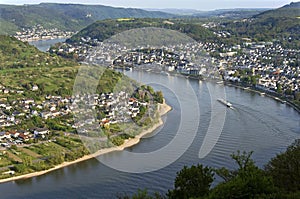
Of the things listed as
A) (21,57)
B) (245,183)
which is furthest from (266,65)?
(245,183)

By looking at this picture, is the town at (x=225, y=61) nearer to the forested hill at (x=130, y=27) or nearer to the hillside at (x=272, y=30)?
the hillside at (x=272, y=30)

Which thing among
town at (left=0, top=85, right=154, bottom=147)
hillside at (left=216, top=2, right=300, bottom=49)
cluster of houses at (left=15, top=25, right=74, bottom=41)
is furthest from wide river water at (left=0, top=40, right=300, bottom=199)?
cluster of houses at (left=15, top=25, right=74, bottom=41)

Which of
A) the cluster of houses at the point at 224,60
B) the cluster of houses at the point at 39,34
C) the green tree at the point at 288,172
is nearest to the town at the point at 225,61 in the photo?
the cluster of houses at the point at 224,60

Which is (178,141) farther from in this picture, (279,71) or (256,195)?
(279,71)

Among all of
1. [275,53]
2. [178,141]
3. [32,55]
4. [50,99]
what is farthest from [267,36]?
[178,141]

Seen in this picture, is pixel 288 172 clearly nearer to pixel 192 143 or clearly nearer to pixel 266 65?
pixel 192 143
